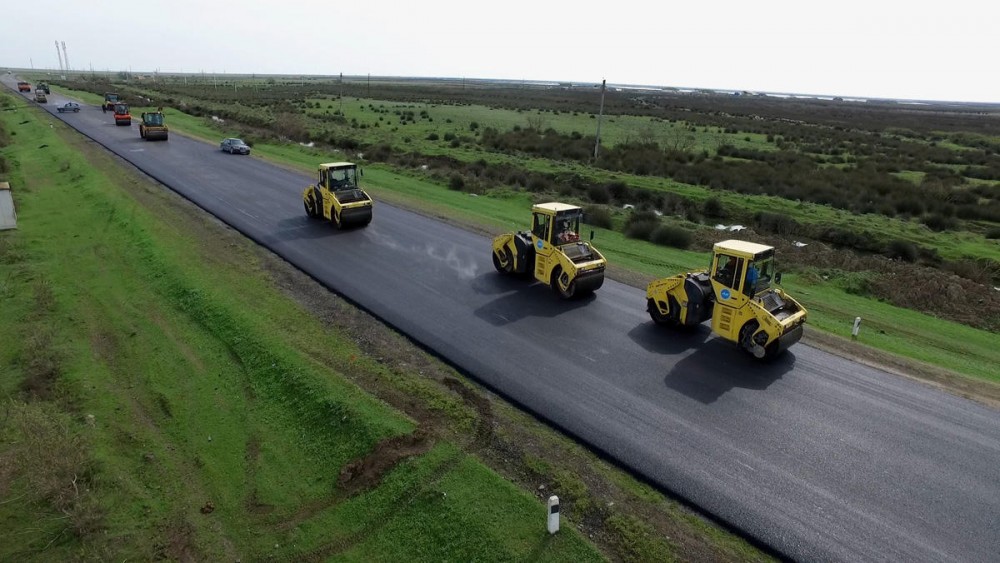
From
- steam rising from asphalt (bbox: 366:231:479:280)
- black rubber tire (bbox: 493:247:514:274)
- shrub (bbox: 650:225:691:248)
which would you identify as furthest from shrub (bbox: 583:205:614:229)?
black rubber tire (bbox: 493:247:514:274)

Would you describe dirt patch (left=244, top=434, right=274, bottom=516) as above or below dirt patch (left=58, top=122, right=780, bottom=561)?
below

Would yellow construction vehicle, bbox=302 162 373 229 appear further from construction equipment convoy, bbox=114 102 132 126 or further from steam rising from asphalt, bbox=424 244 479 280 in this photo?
construction equipment convoy, bbox=114 102 132 126

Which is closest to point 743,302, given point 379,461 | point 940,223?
point 379,461

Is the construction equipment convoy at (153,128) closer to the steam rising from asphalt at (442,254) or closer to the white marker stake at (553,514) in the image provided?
the steam rising from asphalt at (442,254)

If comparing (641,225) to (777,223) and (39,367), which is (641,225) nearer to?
(777,223)

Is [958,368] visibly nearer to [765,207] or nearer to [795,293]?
[795,293]

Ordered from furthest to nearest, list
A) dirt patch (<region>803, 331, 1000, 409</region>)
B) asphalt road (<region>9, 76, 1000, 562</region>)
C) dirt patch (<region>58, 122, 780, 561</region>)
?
dirt patch (<region>803, 331, 1000, 409</region>)
asphalt road (<region>9, 76, 1000, 562</region>)
dirt patch (<region>58, 122, 780, 561</region>)
